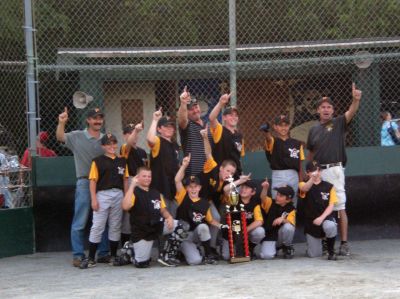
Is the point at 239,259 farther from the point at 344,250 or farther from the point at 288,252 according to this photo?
the point at 344,250

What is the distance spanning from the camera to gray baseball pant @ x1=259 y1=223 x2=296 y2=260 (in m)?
8.20

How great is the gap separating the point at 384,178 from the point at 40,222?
13.9 feet

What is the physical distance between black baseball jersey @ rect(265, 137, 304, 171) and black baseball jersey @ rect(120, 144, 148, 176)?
1.45m

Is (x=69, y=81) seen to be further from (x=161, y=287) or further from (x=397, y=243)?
(x=397, y=243)

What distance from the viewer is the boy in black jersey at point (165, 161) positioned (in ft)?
27.1

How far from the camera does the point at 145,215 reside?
7961mm

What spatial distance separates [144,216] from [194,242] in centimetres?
63

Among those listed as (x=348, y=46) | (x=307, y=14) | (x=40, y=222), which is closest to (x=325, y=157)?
(x=348, y=46)

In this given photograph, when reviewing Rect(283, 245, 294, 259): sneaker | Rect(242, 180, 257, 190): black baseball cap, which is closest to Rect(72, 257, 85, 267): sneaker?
Rect(242, 180, 257, 190): black baseball cap

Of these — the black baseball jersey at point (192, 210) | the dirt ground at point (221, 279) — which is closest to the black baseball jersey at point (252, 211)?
the black baseball jersey at point (192, 210)

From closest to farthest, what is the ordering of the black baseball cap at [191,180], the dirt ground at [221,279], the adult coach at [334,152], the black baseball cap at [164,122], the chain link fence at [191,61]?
the dirt ground at [221,279] < the black baseball cap at [191,180] < the black baseball cap at [164,122] < the adult coach at [334,152] < the chain link fence at [191,61]

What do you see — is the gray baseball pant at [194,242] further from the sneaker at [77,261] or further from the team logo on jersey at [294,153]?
the team logo on jersey at [294,153]

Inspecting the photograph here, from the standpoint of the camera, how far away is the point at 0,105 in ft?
30.6

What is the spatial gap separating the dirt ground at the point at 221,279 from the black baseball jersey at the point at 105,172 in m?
0.89
